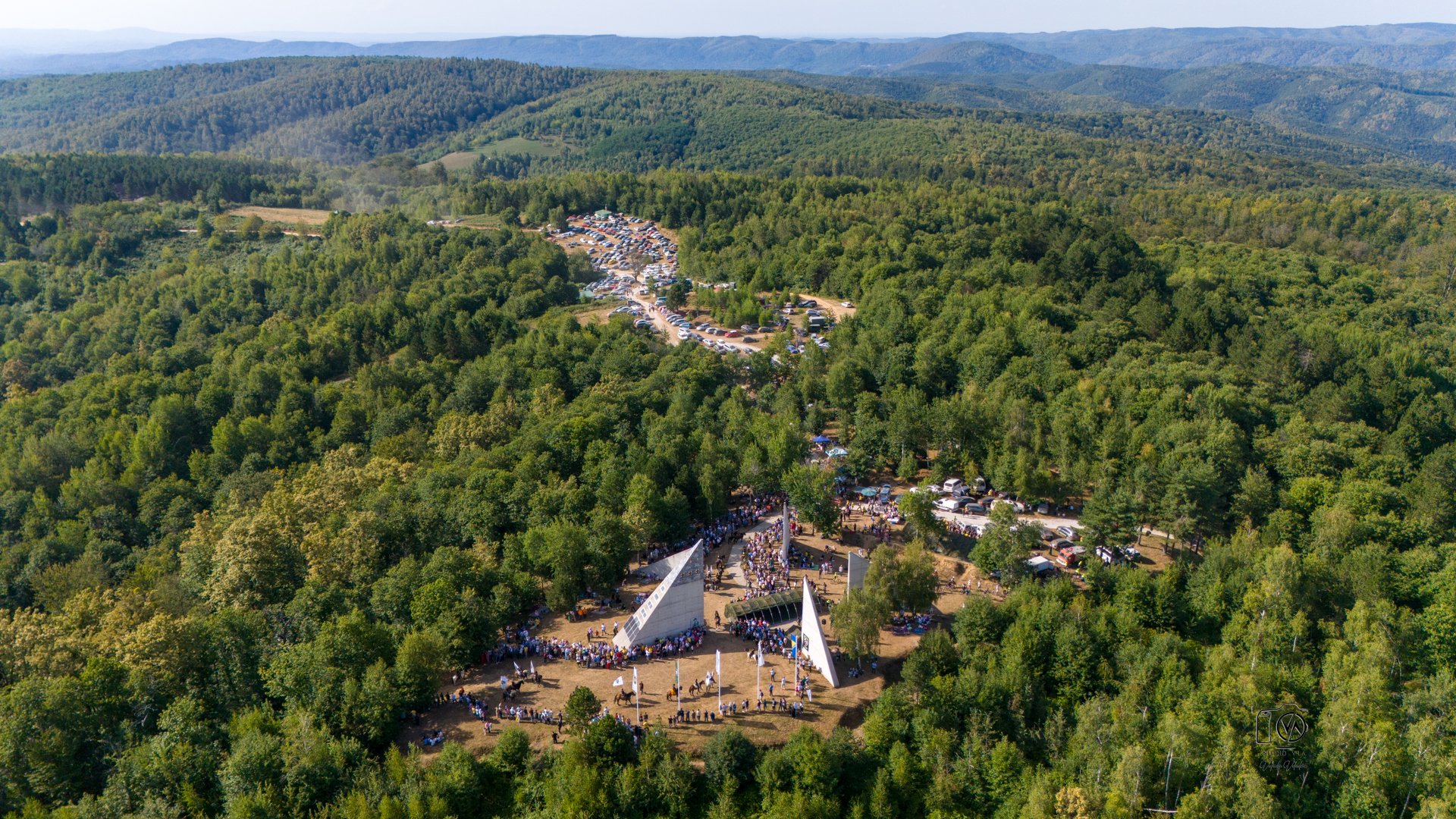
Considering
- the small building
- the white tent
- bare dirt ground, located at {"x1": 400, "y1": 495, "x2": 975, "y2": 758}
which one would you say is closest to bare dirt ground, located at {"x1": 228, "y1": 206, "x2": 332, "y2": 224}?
the white tent

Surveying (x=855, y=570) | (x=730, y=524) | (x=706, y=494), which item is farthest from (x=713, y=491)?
(x=855, y=570)

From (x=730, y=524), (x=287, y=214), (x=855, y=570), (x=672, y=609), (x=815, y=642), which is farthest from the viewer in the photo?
(x=287, y=214)

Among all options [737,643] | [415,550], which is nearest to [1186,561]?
[737,643]

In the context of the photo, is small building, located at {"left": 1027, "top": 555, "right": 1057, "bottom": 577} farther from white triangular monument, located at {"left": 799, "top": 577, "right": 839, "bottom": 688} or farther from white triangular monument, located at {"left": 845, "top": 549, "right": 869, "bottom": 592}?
white triangular monument, located at {"left": 799, "top": 577, "right": 839, "bottom": 688}

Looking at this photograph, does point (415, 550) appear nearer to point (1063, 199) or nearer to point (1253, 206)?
point (1063, 199)

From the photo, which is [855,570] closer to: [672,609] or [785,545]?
[785,545]

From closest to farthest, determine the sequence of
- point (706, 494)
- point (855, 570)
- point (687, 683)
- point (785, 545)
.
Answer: point (687, 683), point (855, 570), point (785, 545), point (706, 494)
